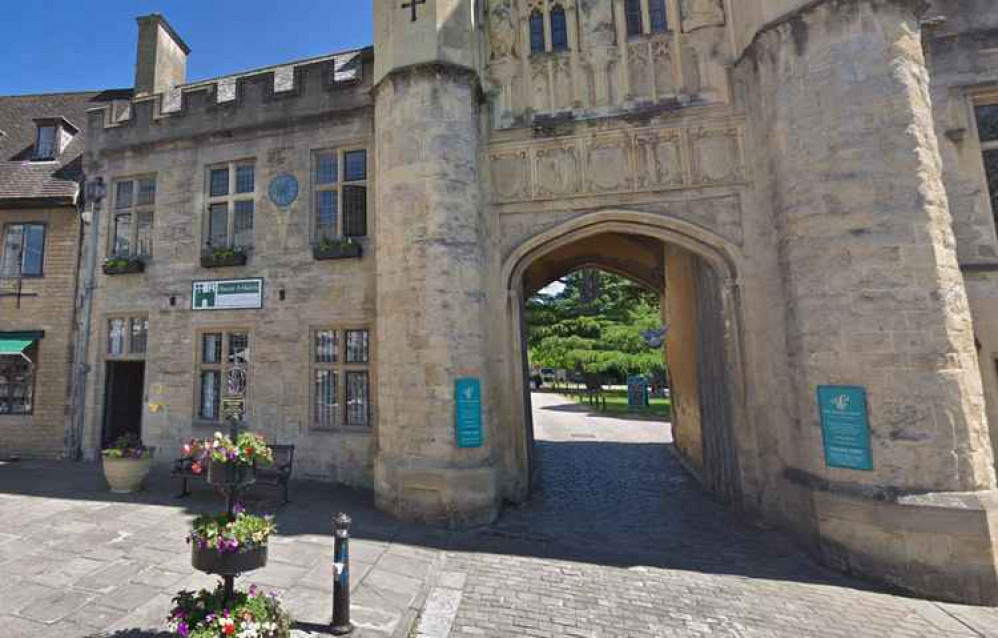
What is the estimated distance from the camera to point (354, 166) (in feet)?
32.1

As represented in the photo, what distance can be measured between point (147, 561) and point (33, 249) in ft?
36.3

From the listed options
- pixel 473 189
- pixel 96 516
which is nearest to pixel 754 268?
pixel 473 189

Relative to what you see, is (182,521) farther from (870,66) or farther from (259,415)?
(870,66)

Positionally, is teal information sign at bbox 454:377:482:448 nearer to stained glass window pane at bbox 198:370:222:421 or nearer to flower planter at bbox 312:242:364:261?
flower planter at bbox 312:242:364:261

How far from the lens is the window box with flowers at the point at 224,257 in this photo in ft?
31.8

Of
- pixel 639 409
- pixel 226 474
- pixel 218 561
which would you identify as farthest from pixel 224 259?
pixel 639 409

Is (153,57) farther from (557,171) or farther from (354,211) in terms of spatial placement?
(557,171)

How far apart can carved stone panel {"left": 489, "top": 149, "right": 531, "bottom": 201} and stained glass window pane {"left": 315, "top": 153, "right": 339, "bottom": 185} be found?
12.4ft

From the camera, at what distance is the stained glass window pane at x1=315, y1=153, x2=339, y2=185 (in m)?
9.84

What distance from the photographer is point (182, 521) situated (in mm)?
6695

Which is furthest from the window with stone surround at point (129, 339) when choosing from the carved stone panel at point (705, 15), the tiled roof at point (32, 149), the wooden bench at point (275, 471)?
the carved stone panel at point (705, 15)

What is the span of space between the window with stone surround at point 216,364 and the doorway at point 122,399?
1.97m

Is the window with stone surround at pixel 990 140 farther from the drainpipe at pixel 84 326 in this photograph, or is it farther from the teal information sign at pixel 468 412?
the drainpipe at pixel 84 326

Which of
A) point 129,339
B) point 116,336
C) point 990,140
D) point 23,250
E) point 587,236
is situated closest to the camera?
point 990,140
